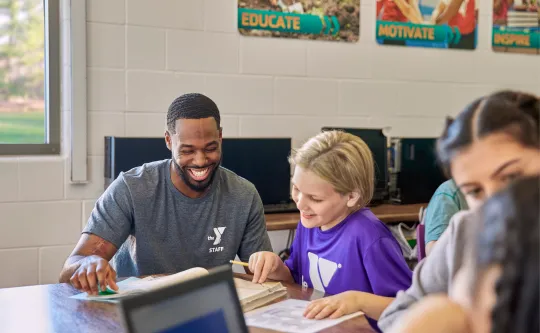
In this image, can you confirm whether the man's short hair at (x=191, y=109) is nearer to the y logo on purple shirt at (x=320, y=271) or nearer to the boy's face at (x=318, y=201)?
the boy's face at (x=318, y=201)

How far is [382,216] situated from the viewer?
3258 millimetres

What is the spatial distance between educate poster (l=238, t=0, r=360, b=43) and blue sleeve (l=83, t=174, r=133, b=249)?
1.62 meters

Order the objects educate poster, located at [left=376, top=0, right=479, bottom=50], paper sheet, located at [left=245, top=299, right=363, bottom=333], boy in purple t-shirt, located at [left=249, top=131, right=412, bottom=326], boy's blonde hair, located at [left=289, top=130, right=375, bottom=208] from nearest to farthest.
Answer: paper sheet, located at [left=245, top=299, right=363, bottom=333] < boy in purple t-shirt, located at [left=249, top=131, right=412, bottom=326] < boy's blonde hair, located at [left=289, top=130, right=375, bottom=208] < educate poster, located at [left=376, top=0, right=479, bottom=50]

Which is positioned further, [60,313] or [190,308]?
[60,313]

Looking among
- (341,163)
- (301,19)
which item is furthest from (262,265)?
(301,19)

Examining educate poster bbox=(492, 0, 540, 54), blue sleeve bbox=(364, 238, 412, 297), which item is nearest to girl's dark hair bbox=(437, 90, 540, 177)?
blue sleeve bbox=(364, 238, 412, 297)

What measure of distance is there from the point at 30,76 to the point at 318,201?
1.96m

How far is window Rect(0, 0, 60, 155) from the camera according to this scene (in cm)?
319

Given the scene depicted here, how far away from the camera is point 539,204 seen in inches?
18.3

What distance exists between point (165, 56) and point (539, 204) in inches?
120

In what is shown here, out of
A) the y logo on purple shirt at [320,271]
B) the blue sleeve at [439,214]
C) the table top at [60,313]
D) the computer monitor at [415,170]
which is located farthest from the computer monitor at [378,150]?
the table top at [60,313]

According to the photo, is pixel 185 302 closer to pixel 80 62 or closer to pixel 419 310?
pixel 419 310

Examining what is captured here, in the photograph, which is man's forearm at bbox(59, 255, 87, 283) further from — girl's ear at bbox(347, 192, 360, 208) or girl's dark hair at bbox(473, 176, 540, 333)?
girl's dark hair at bbox(473, 176, 540, 333)

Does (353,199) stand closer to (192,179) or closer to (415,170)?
(192,179)
